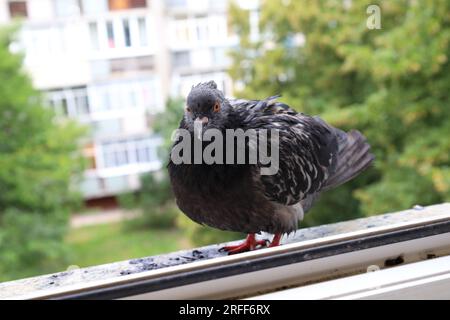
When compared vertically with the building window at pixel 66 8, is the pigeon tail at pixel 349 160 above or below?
below

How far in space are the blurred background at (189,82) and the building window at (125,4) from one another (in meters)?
0.02

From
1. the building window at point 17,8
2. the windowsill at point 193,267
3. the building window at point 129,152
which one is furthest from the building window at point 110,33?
the windowsill at point 193,267

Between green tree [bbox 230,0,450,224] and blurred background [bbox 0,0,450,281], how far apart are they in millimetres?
11

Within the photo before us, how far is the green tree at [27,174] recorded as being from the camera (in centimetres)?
412

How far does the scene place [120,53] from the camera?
443 centimetres

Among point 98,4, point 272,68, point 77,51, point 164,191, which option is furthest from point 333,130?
point 164,191

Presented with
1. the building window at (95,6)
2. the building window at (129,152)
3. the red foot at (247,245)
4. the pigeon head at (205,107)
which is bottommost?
the building window at (129,152)

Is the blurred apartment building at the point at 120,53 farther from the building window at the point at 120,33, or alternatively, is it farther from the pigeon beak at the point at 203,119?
the pigeon beak at the point at 203,119

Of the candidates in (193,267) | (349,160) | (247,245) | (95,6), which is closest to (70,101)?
(95,6)

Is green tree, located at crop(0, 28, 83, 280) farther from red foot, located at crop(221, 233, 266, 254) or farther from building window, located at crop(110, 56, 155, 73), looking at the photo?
red foot, located at crop(221, 233, 266, 254)

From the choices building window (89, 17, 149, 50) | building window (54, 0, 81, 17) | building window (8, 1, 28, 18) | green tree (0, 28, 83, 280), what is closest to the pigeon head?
building window (89, 17, 149, 50)

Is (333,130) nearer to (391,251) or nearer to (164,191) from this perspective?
(391,251)

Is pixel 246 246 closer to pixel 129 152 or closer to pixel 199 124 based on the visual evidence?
pixel 199 124
